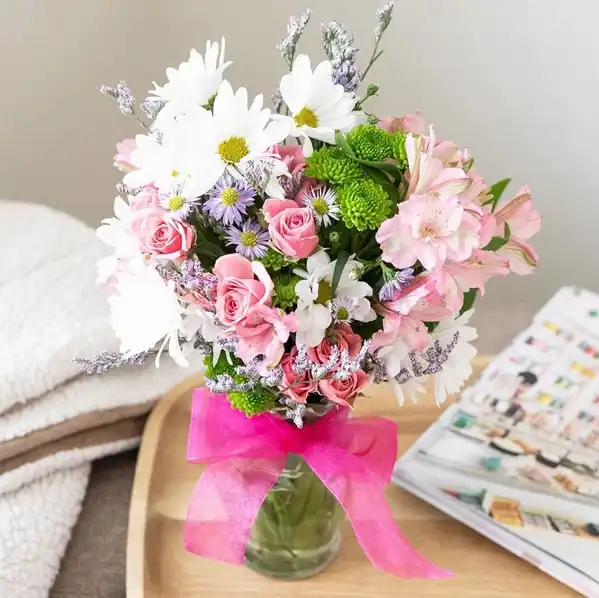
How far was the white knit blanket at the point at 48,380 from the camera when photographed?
74 centimetres

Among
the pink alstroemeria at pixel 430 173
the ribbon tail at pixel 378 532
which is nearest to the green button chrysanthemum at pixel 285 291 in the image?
the pink alstroemeria at pixel 430 173

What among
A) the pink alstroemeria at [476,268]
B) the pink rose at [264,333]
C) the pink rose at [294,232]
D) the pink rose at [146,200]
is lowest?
the pink rose at [264,333]

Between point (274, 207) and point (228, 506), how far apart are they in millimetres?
306

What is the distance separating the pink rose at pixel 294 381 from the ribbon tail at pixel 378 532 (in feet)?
0.49

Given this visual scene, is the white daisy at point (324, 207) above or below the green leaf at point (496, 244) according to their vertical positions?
below

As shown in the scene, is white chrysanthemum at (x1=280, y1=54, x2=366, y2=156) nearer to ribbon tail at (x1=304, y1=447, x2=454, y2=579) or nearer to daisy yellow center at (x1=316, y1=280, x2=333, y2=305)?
daisy yellow center at (x1=316, y1=280, x2=333, y2=305)

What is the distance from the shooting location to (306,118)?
0.55 meters

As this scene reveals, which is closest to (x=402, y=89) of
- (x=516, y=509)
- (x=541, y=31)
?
(x=541, y=31)

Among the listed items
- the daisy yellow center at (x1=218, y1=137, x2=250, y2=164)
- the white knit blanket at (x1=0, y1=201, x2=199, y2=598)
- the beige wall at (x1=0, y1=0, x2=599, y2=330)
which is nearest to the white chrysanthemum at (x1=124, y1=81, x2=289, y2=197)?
the daisy yellow center at (x1=218, y1=137, x2=250, y2=164)

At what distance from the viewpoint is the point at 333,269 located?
1.77ft

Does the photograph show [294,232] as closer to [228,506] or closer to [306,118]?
[306,118]

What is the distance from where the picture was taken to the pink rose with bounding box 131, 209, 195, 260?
0.53 m

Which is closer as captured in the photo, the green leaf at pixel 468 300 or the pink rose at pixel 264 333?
the pink rose at pixel 264 333

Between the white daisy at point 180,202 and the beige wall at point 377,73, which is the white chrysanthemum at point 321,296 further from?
the beige wall at point 377,73
